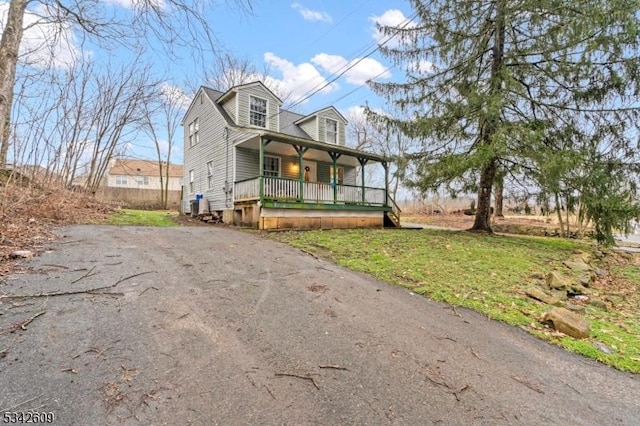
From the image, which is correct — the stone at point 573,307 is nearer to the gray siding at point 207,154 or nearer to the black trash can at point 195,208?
the gray siding at point 207,154

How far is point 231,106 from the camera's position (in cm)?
1476

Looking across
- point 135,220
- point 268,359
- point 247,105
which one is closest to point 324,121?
point 247,105

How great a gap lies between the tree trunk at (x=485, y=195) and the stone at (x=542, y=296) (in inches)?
255

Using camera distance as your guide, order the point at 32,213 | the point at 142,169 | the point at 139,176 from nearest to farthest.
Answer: the point at 32,213, the point at 139,176, the point at 142,169

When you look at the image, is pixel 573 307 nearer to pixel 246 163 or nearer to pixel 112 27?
pixel 112 27

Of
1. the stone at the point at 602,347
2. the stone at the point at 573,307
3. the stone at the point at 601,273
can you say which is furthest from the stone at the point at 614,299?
the stone at the point at 602,347

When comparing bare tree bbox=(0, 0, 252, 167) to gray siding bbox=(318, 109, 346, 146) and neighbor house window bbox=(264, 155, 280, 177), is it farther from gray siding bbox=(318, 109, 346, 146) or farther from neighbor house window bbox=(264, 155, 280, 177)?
gray siding bbox=(318, 109, 346, 146)

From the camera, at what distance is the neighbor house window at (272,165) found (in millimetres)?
14827

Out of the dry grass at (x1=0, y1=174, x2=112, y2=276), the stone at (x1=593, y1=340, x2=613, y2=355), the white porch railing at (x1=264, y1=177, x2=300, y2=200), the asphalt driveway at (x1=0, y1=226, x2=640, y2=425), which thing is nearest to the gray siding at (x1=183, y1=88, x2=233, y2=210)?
the white porch railing at (x1=264, y1=177, x2=300, y2=200)

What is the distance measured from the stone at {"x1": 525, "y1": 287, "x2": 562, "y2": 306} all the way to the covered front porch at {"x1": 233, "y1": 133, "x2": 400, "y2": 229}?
7.86 m

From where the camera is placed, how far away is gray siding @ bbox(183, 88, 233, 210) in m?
14.3

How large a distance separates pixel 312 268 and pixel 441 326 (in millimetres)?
2609

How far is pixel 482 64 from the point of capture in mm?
11391

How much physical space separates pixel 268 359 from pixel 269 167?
12824 millimetres
